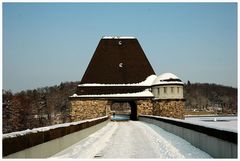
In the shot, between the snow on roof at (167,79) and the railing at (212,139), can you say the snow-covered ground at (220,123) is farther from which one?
the snow on roof at (167,79)

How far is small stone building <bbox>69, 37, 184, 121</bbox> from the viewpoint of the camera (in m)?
45.0

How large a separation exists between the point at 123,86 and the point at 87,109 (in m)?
5.42

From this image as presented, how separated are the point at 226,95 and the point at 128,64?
236 feet

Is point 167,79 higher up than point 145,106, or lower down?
higher up

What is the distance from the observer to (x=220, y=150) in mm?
9594

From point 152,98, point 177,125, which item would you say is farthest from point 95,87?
point 177,125

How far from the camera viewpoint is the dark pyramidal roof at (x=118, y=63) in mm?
48188

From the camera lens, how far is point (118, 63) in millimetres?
49906

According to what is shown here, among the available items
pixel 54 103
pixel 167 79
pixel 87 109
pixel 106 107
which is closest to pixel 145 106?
pixel 167 79

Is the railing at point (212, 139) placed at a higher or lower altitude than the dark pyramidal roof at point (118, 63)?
lower

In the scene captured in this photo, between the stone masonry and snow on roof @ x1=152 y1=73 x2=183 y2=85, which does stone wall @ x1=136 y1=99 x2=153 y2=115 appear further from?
snow on roof @ x1=152 y1=73 x2=183 y2=85

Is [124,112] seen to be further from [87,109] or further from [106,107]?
[87,109]

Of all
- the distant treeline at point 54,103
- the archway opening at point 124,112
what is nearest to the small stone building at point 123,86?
the archway opening at point 124,112

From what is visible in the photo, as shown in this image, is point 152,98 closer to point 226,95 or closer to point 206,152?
point 206,152
